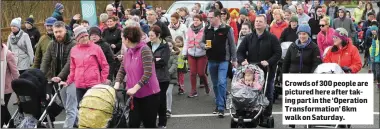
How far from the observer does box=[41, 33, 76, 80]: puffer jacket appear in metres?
9.45

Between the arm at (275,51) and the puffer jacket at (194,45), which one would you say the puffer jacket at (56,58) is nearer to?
the arm at (275,51)

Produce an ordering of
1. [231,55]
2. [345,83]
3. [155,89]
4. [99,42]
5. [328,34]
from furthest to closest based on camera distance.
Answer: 1. [328,34]
2. [231,55]
3. [99,42]
4. [345,83]
5. [155,89]

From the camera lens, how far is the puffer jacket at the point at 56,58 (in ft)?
31.0

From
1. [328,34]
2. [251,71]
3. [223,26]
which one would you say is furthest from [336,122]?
[328,34]

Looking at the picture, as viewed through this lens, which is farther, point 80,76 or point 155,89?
point 80,76

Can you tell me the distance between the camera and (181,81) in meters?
13.6

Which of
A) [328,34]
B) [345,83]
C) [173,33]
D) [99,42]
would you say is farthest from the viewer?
[173,33]

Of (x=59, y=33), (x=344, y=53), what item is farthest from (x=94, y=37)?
(x=344, y=53)

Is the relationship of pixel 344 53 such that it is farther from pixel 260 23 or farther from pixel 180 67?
pixel 180 67

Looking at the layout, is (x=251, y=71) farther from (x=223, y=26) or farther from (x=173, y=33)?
(x=173, y=33)

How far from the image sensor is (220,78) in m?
11.0

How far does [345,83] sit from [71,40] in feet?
12.6

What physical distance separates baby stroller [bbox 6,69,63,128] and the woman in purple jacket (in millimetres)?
1238

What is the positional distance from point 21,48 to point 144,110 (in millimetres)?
4892
